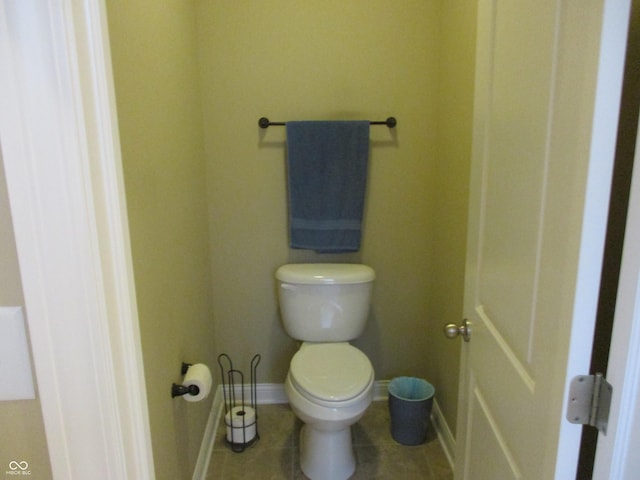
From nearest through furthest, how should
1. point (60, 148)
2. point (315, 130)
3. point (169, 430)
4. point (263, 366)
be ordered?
point (60, 148)
point (169, 430)
point (315, 130)
point (263, 366)

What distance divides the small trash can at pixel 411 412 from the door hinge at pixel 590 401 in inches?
56.7

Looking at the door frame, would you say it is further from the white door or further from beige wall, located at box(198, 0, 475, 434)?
beige wall, located at box(198, 0, 475, 434)

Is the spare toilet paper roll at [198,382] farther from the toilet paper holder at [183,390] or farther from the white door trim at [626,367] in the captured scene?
the white door trim at [626,367]

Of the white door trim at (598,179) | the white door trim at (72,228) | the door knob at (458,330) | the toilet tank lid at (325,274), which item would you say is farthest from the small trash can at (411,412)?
the white door trim at (72,228)

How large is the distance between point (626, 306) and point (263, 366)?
Answer: 202 cm

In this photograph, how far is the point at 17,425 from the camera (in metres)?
0.67

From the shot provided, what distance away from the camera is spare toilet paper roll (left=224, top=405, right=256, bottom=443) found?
2090 mm

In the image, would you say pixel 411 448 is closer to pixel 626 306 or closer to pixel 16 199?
pixel 626 306

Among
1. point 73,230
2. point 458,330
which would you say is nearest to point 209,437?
point 458,330

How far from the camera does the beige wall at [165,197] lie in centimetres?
105

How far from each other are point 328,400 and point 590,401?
1150 mm

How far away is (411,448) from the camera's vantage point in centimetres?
212

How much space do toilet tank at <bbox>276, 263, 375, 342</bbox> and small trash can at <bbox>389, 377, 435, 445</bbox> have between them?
0.37m

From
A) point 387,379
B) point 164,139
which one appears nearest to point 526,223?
point 164,139
